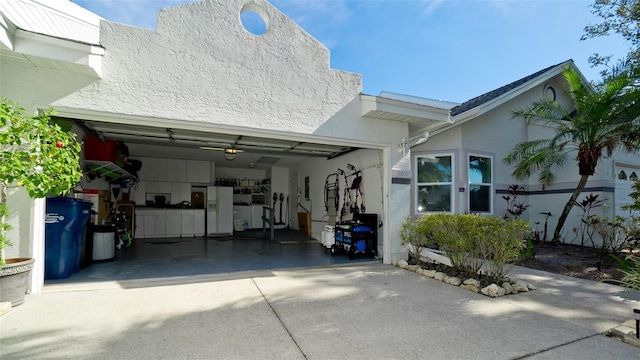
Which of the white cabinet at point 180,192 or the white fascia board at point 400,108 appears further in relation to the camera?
the white cabinet at point 180,192

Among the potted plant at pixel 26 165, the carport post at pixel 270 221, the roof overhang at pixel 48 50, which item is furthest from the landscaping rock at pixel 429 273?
the roof overhang at pixel 48 50

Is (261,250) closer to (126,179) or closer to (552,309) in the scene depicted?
(126,179)

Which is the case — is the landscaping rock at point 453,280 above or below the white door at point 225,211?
below

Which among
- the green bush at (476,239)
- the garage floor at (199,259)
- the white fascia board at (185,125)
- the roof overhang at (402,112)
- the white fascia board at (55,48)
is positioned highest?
the white fascia board at (55,48)

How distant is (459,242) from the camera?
4.59 m

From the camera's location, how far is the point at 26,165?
311 cm

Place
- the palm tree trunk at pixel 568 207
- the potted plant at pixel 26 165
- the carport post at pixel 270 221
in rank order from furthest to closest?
the carport post at pixel 270 221 → the palm tree trunk at pixel 568 207 → the potted plant at pixel 26 165

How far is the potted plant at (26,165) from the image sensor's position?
298 cm

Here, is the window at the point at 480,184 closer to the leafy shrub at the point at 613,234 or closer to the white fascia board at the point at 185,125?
the leafy shrub at the point at 613,234

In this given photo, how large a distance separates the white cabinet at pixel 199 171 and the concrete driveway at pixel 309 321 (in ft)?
23.3

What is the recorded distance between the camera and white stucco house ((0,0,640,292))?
381 cm

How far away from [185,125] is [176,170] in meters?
7.12

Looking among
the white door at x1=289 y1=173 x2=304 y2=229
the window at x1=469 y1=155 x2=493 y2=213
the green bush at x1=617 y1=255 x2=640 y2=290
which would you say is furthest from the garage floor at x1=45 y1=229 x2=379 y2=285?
the green bush at x1=617 y1=255 x2=640 y2=290

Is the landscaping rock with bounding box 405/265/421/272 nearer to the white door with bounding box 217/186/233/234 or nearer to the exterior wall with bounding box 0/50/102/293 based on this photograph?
the exterior wall with bounding box 0/50/102/293
